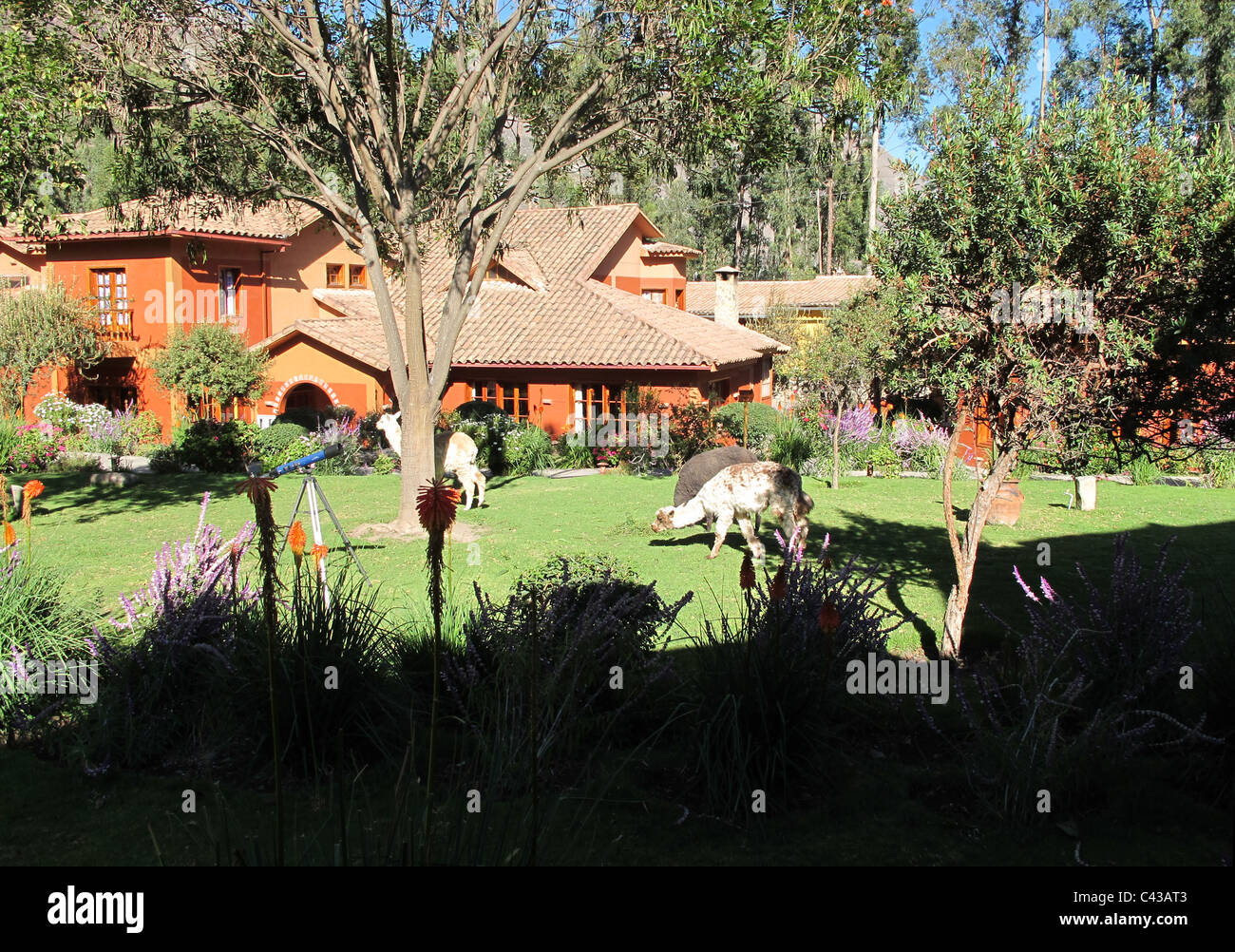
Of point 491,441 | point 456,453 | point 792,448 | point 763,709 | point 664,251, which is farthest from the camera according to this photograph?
point 664,251

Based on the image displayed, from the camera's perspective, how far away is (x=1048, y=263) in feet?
26.8

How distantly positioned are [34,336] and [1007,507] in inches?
1119

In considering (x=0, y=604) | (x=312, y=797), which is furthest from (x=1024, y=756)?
(x=0, y=604)

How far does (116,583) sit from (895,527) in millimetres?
11670

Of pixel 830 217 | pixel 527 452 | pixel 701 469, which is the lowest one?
pixel 527 452

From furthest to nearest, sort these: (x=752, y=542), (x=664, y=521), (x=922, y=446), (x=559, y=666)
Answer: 1. (x=922, y=446)
2. (x=664, y=521)
3. (x=752, y=542)
4. (x=559, y=666)

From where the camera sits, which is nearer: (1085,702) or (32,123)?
(1085,702)

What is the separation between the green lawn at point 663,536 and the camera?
11664 millimetres

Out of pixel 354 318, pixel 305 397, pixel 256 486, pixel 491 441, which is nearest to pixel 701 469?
pixel 491 441

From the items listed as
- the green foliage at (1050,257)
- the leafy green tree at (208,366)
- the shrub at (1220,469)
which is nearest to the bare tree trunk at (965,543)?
the green foliage at (1050,257)

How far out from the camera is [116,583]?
1212 cm

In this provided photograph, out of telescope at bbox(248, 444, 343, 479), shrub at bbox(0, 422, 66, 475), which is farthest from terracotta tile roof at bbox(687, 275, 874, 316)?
shrub at bbox(0, 422, 66, 475)

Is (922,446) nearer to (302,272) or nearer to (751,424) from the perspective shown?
(751,424)

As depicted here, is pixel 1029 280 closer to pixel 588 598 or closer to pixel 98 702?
pixel 588 598
